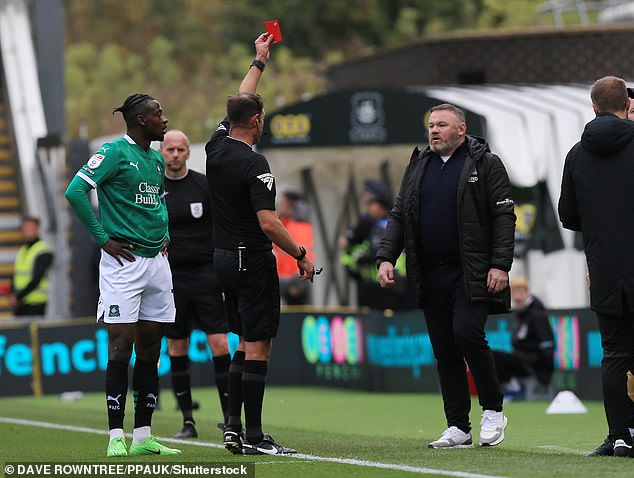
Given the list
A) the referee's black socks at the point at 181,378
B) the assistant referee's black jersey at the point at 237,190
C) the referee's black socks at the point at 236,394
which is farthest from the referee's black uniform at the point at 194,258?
the assistant referee's black jersey at the point at 237,190

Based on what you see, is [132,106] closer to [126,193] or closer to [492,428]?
[126,193]

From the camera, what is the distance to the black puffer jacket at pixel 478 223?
10.0 meters

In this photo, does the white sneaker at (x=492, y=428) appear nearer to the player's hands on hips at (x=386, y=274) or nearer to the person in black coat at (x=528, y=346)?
the player's hands on hips at (x=386, y=274)

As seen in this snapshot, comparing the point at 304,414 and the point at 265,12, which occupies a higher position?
the point at 265,12

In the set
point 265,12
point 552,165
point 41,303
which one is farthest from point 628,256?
point 265,12

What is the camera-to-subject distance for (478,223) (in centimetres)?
1007

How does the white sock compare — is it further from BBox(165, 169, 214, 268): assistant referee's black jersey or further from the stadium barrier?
the stadium barrier

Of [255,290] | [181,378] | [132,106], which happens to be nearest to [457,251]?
[255,290]

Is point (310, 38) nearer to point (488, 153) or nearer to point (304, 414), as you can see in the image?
point (304, 414)

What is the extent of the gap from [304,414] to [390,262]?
200 inches

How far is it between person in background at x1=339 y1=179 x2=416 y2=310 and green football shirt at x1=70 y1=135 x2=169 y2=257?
28.0 ft

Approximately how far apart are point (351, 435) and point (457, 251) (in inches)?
104

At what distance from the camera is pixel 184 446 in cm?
1097

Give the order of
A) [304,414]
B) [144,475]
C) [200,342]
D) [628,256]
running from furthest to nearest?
[200,342] < [304,414] < [628,256] < [144,475]
